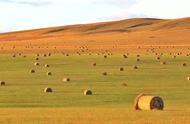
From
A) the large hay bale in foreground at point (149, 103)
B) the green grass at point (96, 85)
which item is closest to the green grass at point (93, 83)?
the green grass at point (96, 85)

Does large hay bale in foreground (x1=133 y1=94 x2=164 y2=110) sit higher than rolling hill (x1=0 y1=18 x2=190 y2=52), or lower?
lower

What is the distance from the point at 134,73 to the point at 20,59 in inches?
920

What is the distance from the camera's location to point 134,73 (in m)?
54.2

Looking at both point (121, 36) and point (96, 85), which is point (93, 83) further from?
point (121, 36)

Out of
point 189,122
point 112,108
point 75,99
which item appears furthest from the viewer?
point 75,99

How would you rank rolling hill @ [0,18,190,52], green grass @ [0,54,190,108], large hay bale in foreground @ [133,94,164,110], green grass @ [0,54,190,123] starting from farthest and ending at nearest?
rolling hill @ [0,18,190,52] → green grass @ [0,54,190,108] → green grass @ [0,54,190,123] → large hay bale in foreground @ [133,94,164,110]

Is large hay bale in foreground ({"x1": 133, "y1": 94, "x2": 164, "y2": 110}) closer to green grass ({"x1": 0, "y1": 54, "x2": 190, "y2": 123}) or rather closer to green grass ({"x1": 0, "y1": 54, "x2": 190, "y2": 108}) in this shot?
green grass ({"x1": 0, "y1": 54, "x2": 190, "y2": 123})

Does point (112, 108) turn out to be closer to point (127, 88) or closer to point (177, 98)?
point (177, 98)

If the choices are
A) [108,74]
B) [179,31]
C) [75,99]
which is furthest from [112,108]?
[179,31]

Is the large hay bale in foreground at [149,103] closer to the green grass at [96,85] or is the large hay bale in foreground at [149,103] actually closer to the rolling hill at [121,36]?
the green grass at [96,85]

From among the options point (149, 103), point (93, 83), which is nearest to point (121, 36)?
point (93, 83)

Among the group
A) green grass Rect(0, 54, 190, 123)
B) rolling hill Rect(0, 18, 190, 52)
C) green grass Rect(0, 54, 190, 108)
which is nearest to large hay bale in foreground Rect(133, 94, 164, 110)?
green grass Rect(0, 54, 190, 123)

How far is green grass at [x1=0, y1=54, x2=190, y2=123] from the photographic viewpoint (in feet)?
110

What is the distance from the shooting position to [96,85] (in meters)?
44.1
